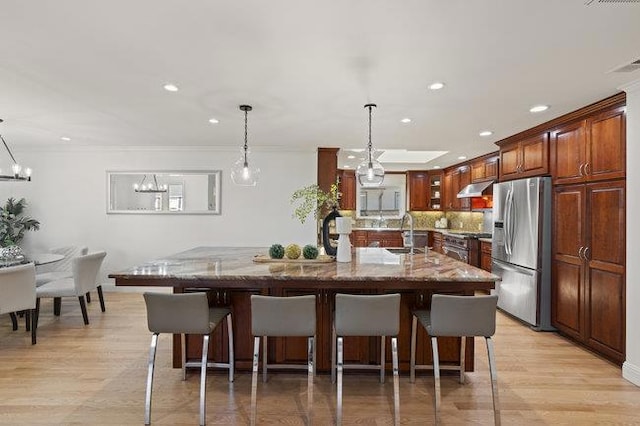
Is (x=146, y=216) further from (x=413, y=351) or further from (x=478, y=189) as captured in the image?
(x=478, y=189)

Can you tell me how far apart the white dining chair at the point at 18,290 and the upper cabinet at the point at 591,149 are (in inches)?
213

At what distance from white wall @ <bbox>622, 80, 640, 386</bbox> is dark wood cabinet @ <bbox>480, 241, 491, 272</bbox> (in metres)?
2.35

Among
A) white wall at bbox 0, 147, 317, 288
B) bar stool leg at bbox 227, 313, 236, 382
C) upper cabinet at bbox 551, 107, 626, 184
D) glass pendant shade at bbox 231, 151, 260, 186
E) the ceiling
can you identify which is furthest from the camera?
white wall at bbox 0, 147, 317, 288

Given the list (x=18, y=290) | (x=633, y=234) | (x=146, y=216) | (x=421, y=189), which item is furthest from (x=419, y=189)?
(x=18, y=290)

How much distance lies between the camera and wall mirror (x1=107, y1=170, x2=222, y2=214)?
5.48 meters

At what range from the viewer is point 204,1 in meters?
1.71

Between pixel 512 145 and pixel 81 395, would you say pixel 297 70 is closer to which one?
pixel 81 395

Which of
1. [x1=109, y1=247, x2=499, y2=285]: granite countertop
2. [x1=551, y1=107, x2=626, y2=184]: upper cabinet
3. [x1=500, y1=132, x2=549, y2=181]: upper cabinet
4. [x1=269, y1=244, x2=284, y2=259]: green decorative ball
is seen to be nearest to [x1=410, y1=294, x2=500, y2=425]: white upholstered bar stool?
[x1=109, y1=247, x2=499, y2=285]: granite countertop

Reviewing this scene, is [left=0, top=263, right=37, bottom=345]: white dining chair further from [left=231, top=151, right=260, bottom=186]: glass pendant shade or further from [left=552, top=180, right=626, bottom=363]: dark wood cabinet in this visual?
[left=552, top=180, right=626, bottom=363]: dark wood cabinet

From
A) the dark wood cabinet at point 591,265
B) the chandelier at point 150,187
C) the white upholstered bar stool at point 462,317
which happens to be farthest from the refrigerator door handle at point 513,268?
the chandelier at point 150,187

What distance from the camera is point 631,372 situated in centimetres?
277

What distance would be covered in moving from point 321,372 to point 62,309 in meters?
3.81

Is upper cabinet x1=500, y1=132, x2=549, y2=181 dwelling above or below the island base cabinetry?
above

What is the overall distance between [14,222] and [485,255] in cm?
706
